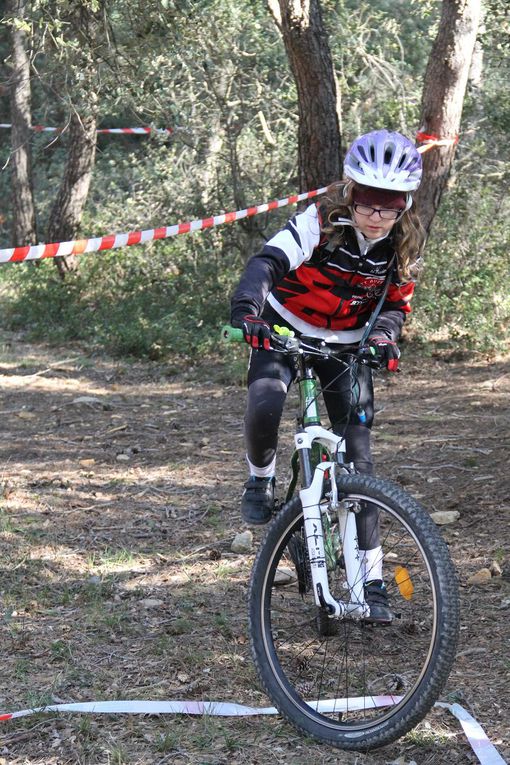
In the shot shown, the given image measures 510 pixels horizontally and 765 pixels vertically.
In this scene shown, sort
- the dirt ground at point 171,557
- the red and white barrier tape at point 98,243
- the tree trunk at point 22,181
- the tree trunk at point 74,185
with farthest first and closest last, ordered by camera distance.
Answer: the tree trunk at point 22,181 < the tree trunk at point 74,185 < the red and white barrier tape at point 98,243 < the dirt ground at point 171,557

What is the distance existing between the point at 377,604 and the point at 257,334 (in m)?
1.00

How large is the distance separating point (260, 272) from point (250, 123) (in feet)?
27.3

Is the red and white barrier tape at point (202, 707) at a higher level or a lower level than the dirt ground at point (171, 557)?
higher

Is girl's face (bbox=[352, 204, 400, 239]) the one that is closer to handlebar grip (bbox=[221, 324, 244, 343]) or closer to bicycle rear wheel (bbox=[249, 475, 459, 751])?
handlebar grip (bbox=[221, 324, 244, 343])

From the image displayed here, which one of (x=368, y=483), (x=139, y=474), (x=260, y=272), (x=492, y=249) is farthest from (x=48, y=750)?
(x=492, y=249)

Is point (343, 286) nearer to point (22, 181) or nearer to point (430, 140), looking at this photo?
point (430, 140)

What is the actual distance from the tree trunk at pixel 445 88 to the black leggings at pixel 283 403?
5747mm

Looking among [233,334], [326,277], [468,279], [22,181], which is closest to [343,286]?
[326,277]

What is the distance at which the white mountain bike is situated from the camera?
9.54 feet

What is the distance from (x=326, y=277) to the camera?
3547 mm

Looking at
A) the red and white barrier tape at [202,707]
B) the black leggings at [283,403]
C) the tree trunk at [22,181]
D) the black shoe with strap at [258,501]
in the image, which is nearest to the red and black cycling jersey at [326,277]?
the black leggings at [283,403]

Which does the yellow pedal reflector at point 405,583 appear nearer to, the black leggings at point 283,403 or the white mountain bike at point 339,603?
the white mountain bike at point 339,603

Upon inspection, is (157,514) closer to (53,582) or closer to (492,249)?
(53,582)

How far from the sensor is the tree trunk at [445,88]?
8750 millimetres
